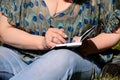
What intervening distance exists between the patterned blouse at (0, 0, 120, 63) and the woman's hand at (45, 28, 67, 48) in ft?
0.78

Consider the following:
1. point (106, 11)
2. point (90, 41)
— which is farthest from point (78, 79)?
point (106, 11)

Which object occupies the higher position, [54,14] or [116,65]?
A: [54,14]

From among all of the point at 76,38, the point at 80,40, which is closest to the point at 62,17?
the point at 76,38

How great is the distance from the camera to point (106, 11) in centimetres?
330

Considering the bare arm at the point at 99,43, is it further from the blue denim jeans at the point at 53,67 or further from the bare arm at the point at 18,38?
the bare arm at the point at 18,38

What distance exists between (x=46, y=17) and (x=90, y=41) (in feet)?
1.04

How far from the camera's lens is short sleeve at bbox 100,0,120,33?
3.29 meters

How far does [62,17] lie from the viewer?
10.6 ft

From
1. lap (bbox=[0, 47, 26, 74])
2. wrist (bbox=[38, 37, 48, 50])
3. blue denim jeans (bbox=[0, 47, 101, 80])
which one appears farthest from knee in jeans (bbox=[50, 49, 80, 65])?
lap (bbox=[0, 47, 26, 74])

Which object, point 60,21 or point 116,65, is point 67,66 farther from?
point 116,65

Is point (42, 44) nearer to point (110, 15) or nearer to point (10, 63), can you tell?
point (10, 63)

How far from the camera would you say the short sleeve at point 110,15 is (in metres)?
3.29

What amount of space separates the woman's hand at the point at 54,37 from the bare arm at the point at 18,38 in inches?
5.0

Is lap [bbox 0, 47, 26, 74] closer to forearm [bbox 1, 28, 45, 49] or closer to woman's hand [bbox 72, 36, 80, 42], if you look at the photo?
forearm [bbox 1, 28, 45, 49]
